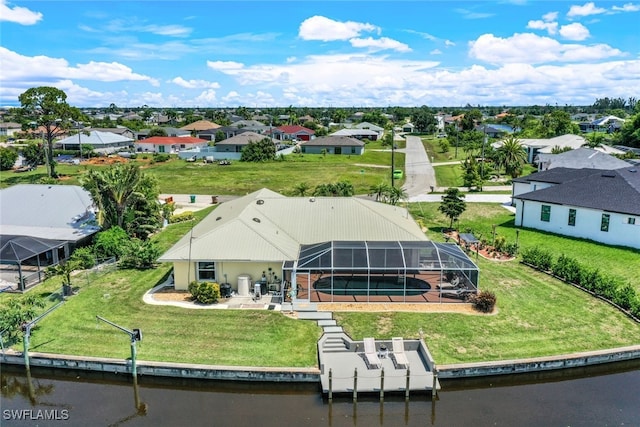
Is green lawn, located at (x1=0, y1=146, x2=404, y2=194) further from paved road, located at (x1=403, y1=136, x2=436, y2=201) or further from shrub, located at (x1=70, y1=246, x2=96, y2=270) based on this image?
shrub, located at (x1=70, y1=246, x2=96, y2=270)

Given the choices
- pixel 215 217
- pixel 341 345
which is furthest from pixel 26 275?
pixel 341 345

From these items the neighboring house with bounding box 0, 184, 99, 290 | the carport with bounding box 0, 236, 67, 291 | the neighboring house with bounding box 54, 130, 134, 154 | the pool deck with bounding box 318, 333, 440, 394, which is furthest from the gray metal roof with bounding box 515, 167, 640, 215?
the neighboring house with bounding box 54, 130, 134, 154

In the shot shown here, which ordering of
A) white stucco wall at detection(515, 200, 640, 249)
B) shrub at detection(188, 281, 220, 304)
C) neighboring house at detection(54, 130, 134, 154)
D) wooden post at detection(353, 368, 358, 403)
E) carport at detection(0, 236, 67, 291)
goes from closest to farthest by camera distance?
wooden post at detection(353, 368, 358, 403)
shrub at detection(188, 281, 220, 304)
carport at detection(0, 236, 67, 291)
white stucco wall at detection(515, 200, 640, 249)
neighboring house at detection(54, 130, 134, 154)

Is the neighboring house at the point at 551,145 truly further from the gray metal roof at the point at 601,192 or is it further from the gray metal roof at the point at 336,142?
the gray metal roof at the point at 601,192

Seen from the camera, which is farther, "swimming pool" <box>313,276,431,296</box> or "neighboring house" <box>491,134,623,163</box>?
"neighboring house" <box>491,134,623,163</box>

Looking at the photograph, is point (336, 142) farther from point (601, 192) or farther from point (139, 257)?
point (139, 257)

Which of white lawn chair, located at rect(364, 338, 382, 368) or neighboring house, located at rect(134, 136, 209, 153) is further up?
neighboring house, located at rect(134, 136, 209, 153)

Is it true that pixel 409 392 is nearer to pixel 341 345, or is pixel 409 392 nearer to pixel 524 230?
pixel 341 345
